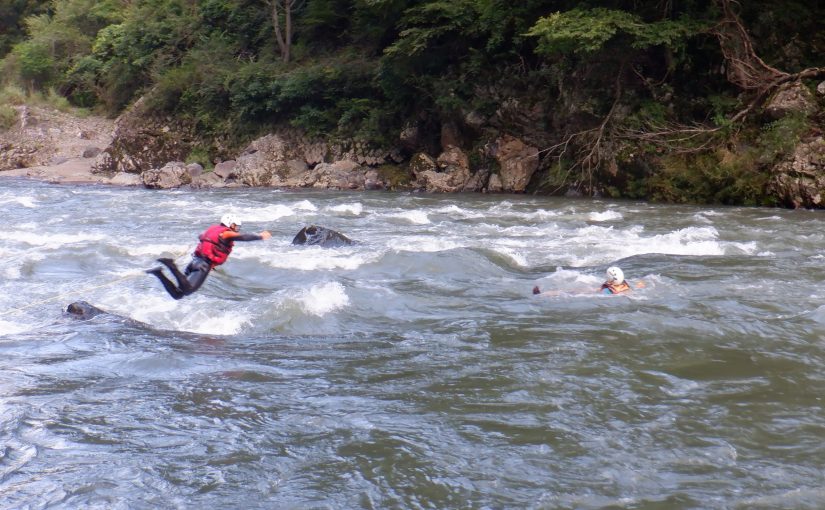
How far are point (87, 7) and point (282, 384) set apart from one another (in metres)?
47.4

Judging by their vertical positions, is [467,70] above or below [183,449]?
above

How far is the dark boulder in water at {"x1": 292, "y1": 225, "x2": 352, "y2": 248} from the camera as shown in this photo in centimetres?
1446

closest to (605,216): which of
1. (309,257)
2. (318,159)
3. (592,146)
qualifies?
(592,146)

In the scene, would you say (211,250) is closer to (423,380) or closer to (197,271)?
(197,271)

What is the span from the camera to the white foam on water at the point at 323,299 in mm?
9723

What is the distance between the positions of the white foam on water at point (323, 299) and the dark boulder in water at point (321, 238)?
405 centimetres

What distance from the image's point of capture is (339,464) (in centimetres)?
564

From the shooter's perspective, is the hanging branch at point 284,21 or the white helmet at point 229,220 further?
the hanging branch at point 284,21

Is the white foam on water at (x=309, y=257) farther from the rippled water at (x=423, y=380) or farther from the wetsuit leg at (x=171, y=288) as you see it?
the wetsuit leg at (x=171, y=288)

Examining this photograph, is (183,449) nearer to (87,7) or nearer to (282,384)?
(282,384)

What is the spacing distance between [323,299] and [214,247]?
1.62 m

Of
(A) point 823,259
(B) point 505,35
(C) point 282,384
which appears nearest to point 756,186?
(A) point 823,259

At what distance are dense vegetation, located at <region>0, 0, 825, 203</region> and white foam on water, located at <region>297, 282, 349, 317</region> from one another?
40.0 ft

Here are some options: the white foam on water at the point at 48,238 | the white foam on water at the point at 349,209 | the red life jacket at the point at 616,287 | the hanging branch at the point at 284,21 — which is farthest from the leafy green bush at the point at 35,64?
the red life jacket at the point at 616,287
